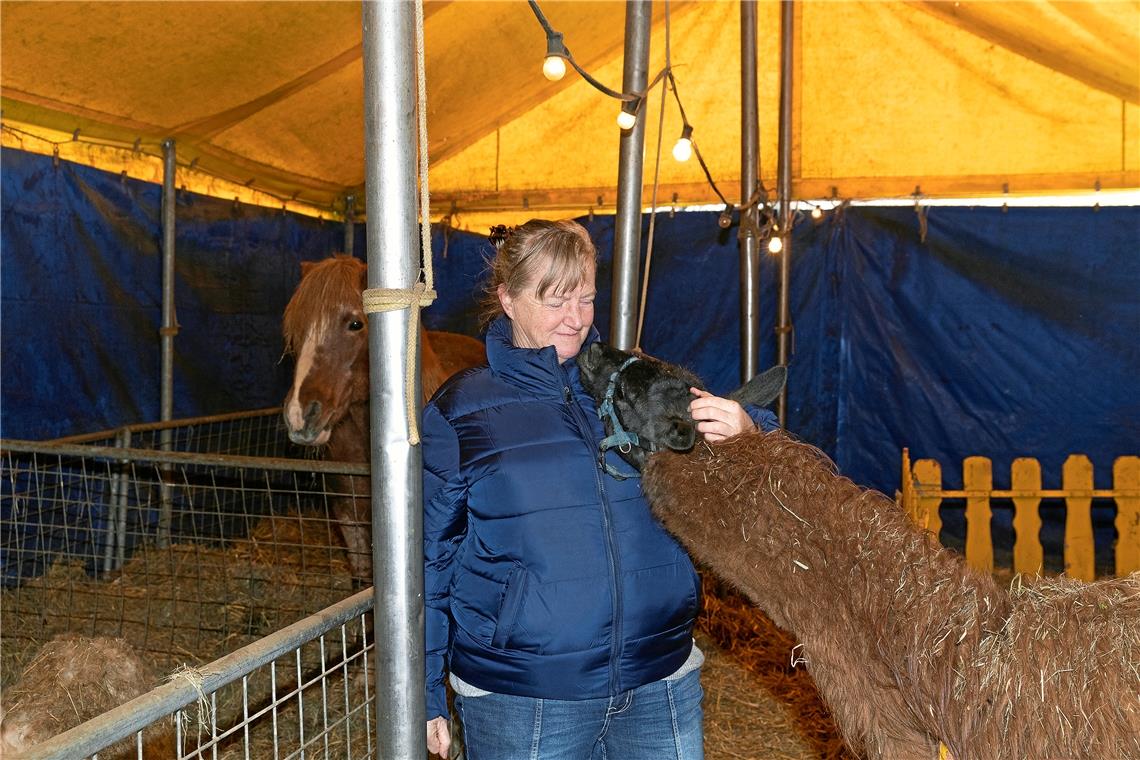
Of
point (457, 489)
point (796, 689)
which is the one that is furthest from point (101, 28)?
point (796, 689)

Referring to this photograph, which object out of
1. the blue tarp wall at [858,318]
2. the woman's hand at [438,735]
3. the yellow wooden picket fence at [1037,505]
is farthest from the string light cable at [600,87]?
the yellow wooden picket fence at [1037,505]

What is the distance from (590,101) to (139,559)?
18.7 ft

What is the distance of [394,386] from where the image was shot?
4.96ft

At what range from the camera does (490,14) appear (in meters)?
6.14

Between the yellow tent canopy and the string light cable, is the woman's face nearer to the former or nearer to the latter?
the string light cable

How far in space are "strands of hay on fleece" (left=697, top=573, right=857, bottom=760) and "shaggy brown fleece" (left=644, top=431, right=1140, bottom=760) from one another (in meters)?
1.74

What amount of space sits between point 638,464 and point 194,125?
541 centimetres

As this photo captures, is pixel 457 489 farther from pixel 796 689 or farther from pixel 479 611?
pixel 796 689

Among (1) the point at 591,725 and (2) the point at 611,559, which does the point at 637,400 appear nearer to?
(2) the point at 611,559

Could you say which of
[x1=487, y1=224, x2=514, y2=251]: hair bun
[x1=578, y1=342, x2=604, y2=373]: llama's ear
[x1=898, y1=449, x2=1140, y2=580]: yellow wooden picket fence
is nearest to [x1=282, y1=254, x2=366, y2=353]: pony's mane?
[x1=487, y1=224, x2=514, y2=251]: hair bun

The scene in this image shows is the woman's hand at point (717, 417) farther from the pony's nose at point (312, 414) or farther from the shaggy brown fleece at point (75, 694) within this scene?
the pony's nose at point (312, 414)

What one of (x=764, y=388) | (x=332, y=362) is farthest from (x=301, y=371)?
(x=764, y=388)

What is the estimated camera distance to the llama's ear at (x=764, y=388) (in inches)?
91.8

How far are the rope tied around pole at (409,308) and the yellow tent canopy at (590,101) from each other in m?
4.10
